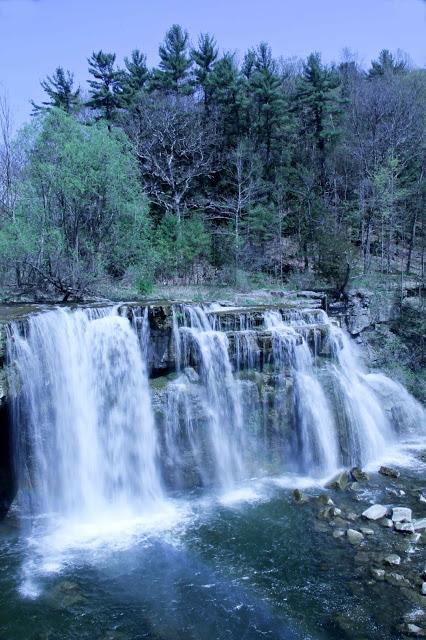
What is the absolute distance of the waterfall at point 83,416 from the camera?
10.9m

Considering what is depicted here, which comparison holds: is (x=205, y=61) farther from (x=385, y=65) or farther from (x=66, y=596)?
(x=66, y=596)

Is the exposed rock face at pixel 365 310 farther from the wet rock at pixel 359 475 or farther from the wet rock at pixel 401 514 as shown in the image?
the wet rock at pixel 401 514

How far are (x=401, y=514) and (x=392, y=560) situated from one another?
1.63 meters

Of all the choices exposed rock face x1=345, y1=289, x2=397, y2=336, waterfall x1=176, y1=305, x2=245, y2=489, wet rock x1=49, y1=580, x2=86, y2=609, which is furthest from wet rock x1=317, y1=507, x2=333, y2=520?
exposed rock face x1=345, y1=289, x2=397, y2=336

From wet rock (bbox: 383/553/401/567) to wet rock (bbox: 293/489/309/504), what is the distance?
251cm

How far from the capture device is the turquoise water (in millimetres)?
7066

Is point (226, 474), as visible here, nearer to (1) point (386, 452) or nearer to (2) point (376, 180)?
(1) point (386, 452)

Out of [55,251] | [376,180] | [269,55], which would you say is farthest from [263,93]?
[55,251]

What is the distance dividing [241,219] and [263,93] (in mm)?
8871

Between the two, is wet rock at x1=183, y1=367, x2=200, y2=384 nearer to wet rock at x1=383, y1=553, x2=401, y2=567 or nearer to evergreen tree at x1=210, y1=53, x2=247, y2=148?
wet rock at x1=383, y1=553, x2=401, y2=567

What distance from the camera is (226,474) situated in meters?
12.4

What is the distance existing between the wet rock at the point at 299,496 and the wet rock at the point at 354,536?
5.12ft

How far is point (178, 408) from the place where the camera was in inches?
493

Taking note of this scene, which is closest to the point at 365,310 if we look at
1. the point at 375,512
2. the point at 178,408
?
the point at 178,408
